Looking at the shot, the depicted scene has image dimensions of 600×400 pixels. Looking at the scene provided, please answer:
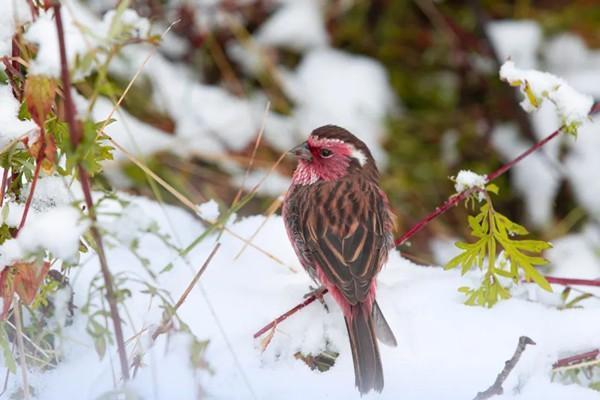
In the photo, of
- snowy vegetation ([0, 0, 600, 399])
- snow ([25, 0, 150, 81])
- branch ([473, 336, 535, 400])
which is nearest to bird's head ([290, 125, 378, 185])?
snowy vegetation ([0, 0, 600, 399])

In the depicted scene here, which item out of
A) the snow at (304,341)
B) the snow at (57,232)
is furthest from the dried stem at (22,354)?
the snow at (57,232)

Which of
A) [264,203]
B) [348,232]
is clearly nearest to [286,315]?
[348,232]

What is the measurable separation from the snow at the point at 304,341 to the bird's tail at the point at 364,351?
46 millimetres

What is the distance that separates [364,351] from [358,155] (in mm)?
1416

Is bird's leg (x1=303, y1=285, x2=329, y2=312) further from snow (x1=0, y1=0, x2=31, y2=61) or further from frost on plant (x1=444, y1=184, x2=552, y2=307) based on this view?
snow (x1=0, y1=0, x2=31, y2=61)

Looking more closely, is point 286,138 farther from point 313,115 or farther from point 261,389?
point 261,389

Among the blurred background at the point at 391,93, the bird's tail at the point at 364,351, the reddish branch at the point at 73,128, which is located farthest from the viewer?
the blurred background at the point at 391,93

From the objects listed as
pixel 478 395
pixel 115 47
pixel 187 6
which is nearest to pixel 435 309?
pixel 478 395

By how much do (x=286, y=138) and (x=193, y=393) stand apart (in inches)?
136

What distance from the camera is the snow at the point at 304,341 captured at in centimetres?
290

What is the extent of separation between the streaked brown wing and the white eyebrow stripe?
0.14 meters

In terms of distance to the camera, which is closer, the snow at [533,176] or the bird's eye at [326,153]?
the bird's eye at [326,153]

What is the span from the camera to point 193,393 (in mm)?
2795

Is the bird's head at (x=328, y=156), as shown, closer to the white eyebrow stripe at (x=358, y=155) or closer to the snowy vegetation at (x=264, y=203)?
the white eyebrow stripe at (x=358, y=155)
